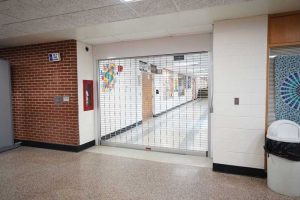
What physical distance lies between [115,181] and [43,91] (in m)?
2.98

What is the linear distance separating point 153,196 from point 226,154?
1457 millimetres

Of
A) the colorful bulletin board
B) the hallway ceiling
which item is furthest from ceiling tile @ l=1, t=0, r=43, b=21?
the colorful bulletin board

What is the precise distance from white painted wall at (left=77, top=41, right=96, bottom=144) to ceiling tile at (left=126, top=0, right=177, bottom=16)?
2.30 metres

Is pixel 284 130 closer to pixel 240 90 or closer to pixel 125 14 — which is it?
pixel 240 90

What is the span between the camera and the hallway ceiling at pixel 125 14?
236 cm

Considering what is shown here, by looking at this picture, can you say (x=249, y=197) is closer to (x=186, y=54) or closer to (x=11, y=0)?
(x=186, y=54)

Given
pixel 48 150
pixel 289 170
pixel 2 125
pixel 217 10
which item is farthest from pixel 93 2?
pixel 2 125

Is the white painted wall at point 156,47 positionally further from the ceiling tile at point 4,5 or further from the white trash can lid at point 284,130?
the ceiling tile at point 4,5

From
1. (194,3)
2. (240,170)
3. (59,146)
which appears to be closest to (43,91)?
(59,146)

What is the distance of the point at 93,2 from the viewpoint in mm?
2293

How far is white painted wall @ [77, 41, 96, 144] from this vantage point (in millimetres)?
4410

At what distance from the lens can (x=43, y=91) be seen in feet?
15.2

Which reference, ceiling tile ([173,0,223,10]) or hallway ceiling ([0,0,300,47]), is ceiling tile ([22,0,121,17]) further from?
ceiling tile ([173,0,223,10])

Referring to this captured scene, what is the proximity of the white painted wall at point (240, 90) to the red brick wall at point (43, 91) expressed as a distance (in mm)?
3053
